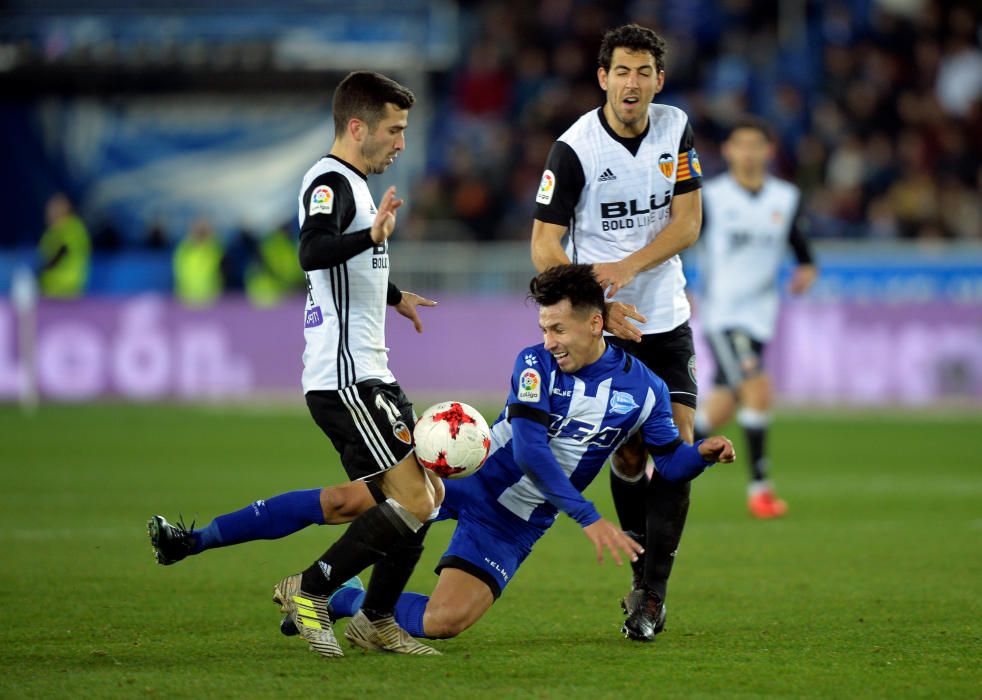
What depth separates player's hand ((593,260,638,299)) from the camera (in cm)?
604

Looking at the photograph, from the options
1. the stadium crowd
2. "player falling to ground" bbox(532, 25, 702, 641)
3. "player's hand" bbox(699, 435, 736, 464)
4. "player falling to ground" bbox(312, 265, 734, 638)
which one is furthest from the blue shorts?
the stadium crowd

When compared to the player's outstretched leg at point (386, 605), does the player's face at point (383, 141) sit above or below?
above

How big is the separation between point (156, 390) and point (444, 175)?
5.63 metres

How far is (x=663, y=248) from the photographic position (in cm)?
632

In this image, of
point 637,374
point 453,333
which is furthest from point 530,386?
point 453,333

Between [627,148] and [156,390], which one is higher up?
[627,148]

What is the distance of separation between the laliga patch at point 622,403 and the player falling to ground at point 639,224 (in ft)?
1.38

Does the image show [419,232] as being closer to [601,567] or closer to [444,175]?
[444,175]

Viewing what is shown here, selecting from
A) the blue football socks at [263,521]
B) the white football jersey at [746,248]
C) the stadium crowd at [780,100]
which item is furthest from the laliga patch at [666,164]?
the stadium crowd at [780,100]

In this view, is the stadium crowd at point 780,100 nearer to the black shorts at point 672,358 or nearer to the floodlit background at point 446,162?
the floodlit background at point 446,162

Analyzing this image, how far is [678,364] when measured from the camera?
663cm

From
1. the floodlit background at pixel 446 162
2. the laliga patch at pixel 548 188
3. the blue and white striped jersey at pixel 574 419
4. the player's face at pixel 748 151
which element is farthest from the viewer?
the floodlit background at pixel 446 162

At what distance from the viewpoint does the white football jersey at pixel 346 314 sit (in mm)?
5707

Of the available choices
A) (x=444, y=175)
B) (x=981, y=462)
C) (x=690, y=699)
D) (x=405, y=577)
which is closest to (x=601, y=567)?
(x=405, y=577)
